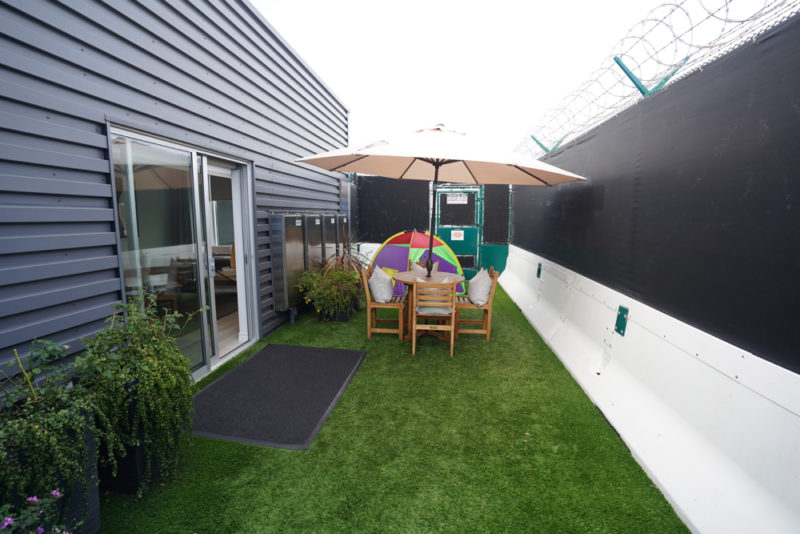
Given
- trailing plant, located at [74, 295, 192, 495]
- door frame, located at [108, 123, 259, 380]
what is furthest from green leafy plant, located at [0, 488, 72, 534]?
door frame, located at [108, 123, 259, 380]

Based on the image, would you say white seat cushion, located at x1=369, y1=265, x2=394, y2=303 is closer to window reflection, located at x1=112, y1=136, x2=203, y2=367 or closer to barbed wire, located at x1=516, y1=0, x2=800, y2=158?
window reflection, located at x1=112, y1=136, x2=203, y2=367

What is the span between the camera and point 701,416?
195 cm

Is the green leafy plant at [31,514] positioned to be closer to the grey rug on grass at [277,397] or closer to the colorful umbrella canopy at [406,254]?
the grey rug on grass at [277,397]

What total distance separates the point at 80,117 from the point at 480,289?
12.3 feet

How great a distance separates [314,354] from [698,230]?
3.57 m

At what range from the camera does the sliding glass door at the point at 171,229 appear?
2.63m

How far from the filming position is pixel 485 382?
339 cm

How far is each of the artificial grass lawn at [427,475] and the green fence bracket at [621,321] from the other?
67 centimetres

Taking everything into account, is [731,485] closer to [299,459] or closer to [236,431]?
[299,459]

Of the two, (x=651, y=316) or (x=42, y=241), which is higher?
(x=42, y=241)

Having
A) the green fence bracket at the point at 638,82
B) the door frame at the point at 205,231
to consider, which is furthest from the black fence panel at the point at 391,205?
the green fence bracket at the point at 638,82

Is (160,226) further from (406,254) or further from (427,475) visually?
(406,254)

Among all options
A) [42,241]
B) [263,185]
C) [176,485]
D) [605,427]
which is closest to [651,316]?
[605,427]

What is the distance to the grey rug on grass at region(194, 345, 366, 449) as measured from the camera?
2.57 meters
